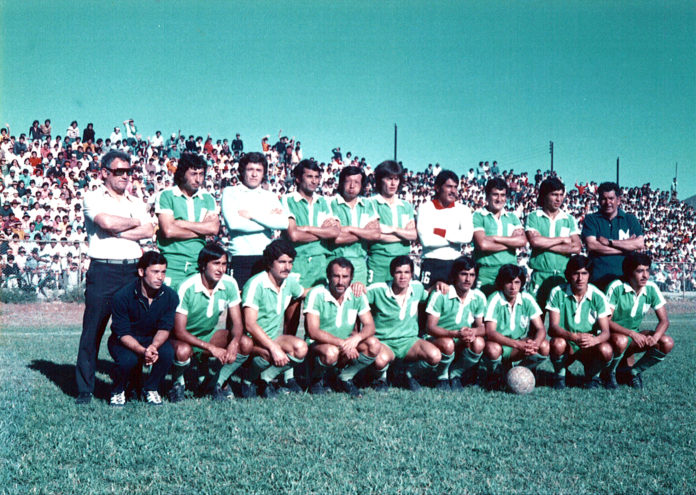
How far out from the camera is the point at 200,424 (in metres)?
4.45

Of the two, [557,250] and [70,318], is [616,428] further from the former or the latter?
[70,318]

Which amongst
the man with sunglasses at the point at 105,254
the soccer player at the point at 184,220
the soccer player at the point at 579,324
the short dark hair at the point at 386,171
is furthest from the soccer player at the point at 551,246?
the man with sunglasses at the point at 105,254

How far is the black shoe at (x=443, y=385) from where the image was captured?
5902 millimetres

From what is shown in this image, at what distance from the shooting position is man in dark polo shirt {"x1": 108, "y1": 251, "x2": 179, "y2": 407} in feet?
16.2

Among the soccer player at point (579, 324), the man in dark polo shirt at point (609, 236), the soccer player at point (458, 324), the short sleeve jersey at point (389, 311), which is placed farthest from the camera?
the man in dark polo shirt at point (609, 236)

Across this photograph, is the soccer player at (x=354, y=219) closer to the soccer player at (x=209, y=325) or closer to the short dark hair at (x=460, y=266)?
the short dark hair at (x=460, y=266)

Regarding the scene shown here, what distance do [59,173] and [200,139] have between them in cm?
639

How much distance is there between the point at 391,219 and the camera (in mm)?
6363

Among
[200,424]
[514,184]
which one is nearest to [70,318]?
[200,424]

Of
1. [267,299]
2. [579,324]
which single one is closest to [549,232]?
[579,324]

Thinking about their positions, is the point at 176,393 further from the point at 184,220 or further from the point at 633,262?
the point at 633,262

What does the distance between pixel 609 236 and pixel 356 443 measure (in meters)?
4.32

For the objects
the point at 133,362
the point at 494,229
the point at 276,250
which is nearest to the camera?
the point at 133,362

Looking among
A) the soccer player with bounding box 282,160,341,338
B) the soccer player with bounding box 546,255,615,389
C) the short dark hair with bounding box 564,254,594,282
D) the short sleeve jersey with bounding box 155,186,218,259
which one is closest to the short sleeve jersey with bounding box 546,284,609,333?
the soccer player with bounding box 546,255,615,389
